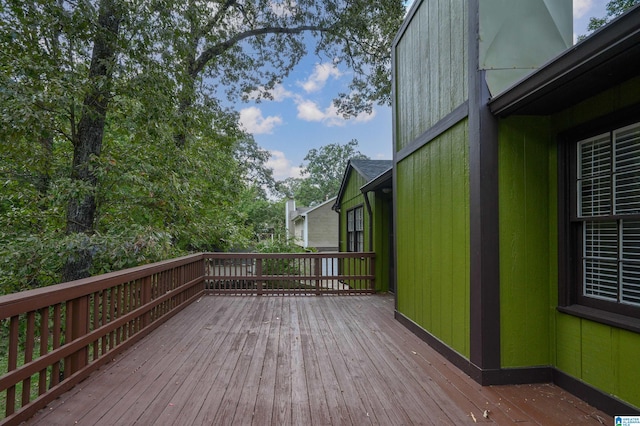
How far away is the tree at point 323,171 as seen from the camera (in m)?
38.6

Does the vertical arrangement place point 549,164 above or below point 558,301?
above

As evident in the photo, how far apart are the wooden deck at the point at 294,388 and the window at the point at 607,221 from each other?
2.54 feet

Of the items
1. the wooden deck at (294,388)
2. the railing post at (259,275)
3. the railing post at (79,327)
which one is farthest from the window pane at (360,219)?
the railing post at (79,327)

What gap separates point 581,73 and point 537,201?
1023 millimetres

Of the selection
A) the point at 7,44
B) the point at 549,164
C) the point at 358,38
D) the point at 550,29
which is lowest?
the point at 549,164

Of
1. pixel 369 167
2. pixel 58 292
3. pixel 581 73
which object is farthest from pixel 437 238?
pixel 369 167

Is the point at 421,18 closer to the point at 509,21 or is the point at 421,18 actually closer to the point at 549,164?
the point at 509,21

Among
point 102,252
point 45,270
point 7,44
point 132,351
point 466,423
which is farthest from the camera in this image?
point 45,270

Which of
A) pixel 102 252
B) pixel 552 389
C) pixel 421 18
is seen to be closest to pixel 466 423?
pixel 552 389

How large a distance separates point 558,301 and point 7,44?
620cm

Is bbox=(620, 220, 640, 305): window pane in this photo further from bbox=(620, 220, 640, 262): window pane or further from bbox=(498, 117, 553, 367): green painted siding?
bbox=(498, 117, 553, 367): green painted siding

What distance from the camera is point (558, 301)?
97.9 inches

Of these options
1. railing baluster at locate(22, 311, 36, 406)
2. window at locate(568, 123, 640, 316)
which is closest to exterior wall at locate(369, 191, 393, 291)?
window at locate(568, 123, 640, 316)

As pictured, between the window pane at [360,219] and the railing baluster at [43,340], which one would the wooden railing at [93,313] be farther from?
the window pane at [360,219]
